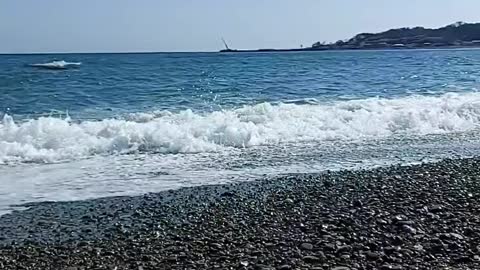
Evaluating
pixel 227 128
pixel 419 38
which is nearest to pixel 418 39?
pixel 419 38

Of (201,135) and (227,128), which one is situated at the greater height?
(227,128)

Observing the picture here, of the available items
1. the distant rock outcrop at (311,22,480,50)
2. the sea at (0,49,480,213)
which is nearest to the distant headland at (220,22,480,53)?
the distant rock outcrop at (311,22,480,50)

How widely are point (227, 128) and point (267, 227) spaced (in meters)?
7.05

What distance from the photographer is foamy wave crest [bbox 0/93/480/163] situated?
41.5 ft

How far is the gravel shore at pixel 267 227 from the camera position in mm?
5883

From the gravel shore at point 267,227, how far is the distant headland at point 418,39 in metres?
99.4

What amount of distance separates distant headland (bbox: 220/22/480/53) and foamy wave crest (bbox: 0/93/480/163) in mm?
90035

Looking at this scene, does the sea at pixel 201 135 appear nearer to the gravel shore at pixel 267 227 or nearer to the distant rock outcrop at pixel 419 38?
the gravel shore at pixel 267 227

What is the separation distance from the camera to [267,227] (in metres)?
6.93

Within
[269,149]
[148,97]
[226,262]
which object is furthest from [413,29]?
[226,262]

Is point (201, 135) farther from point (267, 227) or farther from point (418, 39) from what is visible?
point (418, 39)

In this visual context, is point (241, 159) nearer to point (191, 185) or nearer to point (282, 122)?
point (191, 185)

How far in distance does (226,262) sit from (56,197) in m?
3.69

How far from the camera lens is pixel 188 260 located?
5891 mm
